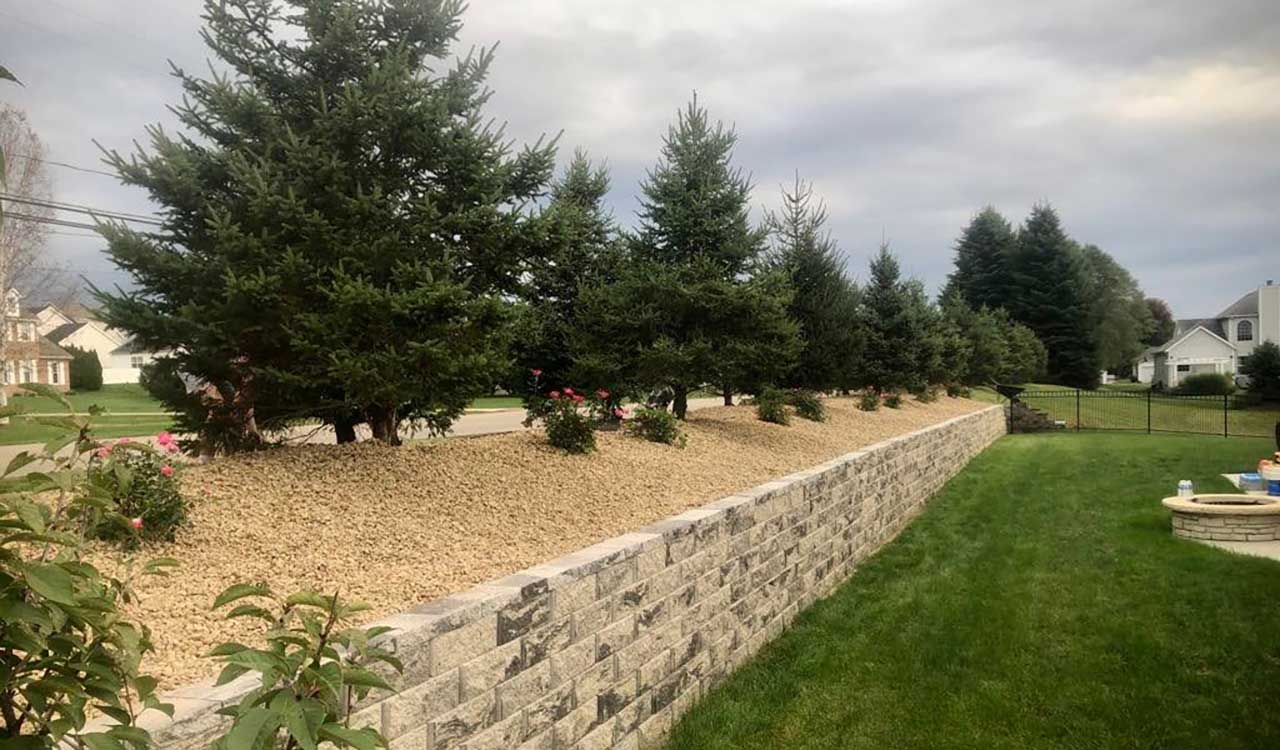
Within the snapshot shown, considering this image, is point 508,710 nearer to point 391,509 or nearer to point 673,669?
point 673,669

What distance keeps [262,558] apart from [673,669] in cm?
215

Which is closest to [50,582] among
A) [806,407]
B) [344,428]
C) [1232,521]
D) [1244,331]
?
[344,428]

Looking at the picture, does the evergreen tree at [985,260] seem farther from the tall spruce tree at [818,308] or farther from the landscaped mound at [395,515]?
the landscaped mound at [395,515]

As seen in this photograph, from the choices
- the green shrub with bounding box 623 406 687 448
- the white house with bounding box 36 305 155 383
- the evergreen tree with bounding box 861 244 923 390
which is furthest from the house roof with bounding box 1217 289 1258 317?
the white house with bounding box 36 305 155 383

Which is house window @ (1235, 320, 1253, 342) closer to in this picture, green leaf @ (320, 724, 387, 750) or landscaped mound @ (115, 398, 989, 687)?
landscaped mound @ (115, 398, 989, 687)

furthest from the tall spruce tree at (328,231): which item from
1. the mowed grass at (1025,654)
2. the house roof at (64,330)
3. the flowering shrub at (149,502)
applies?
the house roof at (64,330)

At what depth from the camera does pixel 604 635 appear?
3.71 meters

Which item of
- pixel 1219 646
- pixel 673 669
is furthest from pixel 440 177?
pixel 1219 646

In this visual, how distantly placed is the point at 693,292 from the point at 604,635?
604 centimetres

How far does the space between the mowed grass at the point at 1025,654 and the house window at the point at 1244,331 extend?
35.9 m

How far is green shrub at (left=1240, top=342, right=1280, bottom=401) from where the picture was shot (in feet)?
66.5

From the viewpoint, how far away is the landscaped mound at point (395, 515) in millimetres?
3166

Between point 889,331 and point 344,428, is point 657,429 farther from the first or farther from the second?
point 889,331

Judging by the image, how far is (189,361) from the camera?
518 cm
